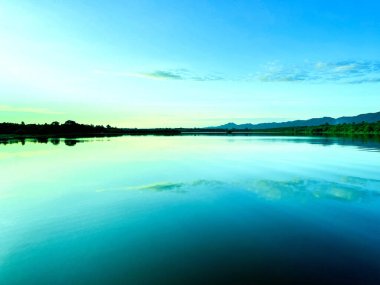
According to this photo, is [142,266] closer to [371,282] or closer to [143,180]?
[371,282]

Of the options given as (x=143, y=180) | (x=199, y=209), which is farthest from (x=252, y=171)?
(x=199, y=209)

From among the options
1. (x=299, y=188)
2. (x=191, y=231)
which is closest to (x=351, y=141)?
(x=299, y=188)

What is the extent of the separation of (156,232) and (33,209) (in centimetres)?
669

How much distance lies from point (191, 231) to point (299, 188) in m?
9.34

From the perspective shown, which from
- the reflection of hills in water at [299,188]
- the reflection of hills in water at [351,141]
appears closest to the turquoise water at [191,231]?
the reflection of hills in water at [299,188]

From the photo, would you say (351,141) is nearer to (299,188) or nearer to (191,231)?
(299,188)

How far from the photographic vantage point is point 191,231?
400 inches

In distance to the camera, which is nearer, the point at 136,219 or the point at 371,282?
the point at 371,282

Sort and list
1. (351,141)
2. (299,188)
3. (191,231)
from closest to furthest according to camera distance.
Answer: (191,231) < (299,188) < (351,141)

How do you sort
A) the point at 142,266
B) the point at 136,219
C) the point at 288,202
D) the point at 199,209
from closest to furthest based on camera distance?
the point at 142,266 < the point at 136,219 < the point at 199,209 < the point at 288,202

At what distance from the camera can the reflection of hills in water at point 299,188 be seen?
1517 centimetres

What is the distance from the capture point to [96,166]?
27453mm

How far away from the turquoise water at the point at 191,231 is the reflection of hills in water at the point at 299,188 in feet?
0.20

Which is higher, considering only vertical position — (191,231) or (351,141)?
(191,231)
